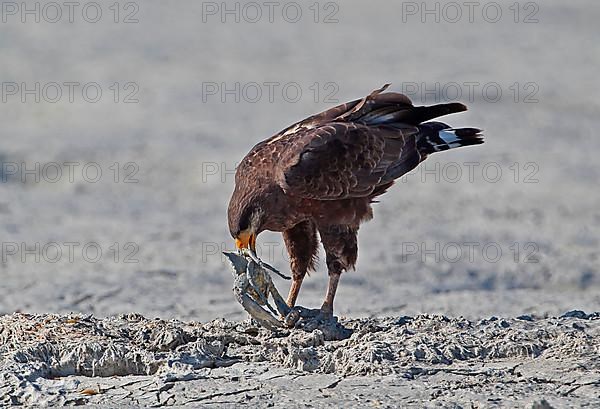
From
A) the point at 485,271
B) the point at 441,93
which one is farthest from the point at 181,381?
the point at 441,93

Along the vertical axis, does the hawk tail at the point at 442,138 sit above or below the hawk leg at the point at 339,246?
above

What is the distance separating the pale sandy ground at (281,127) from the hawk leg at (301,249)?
45.9 inches

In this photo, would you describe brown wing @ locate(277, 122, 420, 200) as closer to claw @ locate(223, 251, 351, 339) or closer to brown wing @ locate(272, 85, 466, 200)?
brown wing @ locate(272, 85, 466, 200)

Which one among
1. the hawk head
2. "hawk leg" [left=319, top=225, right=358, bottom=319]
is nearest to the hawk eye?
the hawk head

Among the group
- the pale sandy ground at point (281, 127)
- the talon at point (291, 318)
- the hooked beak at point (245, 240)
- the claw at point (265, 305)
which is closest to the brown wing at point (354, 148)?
the hooked beak at point (245, 240)

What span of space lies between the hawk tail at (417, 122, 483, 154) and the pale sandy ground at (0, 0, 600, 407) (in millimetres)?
1208

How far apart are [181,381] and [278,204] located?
1788 mm

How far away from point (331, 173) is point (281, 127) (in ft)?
25.2

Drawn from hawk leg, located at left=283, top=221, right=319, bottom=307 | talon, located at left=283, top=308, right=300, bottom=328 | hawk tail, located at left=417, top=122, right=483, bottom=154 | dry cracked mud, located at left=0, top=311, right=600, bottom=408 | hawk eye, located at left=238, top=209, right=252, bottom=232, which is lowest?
dry cracked mud, located at left=0, top=311, right=600, bottom=408

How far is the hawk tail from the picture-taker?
324 inches

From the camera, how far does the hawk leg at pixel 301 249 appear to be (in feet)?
26.1

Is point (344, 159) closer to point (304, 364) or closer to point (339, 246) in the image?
point (339, 246)

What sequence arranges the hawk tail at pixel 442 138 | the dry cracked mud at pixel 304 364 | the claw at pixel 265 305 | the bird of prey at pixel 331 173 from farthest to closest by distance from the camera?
the hawk tail at pixel 442 138 → the bird of prey at pixel 331 173 → the claw at pixel 265 305 → the dry cracked mud at pixel 304 364

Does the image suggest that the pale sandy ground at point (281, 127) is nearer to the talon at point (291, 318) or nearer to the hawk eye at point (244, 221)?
the talon at point (291, 318)
